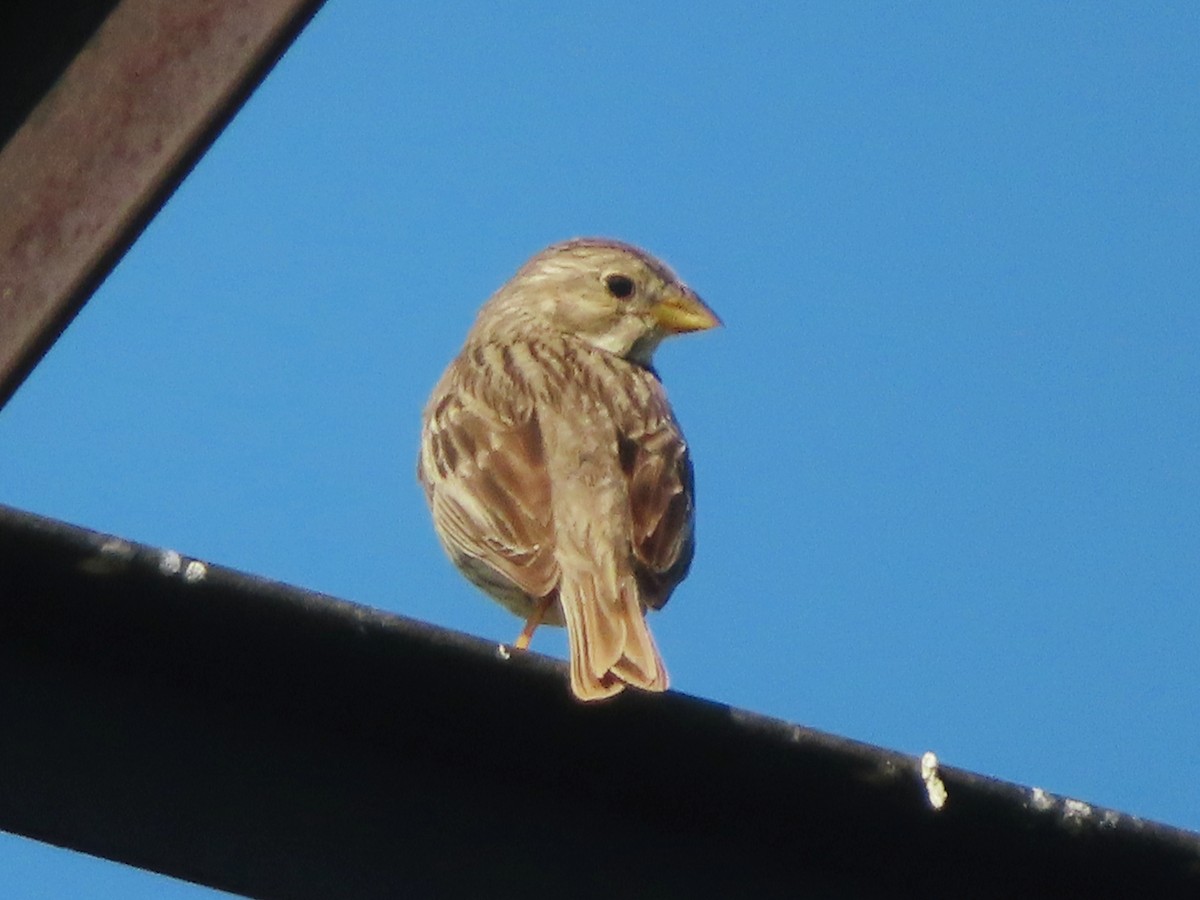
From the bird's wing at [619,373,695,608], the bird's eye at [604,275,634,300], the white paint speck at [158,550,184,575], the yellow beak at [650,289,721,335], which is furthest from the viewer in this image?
the bird's eye at [604,275,634,300]

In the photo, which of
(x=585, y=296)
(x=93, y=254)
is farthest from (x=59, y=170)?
(x=585, y=296)

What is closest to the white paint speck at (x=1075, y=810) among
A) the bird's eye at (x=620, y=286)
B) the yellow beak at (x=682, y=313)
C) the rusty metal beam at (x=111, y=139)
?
the rusty metal beam at (x=111, y=139)

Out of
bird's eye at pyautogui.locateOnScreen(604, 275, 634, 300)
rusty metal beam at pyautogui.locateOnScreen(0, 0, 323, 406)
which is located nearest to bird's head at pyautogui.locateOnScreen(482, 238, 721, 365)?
bird's eye at pyautogui.locateOnScreen(604, 275, 634, 300)

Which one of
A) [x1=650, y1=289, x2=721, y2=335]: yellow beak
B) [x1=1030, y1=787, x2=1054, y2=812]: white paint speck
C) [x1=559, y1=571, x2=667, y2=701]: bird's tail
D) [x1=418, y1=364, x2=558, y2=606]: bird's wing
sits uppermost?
[x1=650, y1=289, x2=721, y2=335]: yellow beak

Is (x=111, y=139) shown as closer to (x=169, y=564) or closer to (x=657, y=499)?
(x=169, y=564)

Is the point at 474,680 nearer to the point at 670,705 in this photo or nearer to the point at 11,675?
the point at 670,705

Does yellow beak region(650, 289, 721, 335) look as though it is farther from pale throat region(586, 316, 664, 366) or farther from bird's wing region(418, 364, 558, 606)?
bird's wing region(418, 364, 558, 606)

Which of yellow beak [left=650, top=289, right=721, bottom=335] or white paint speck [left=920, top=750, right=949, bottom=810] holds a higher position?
yellow beak [left=650, top=289, right=721, bottom=335]
